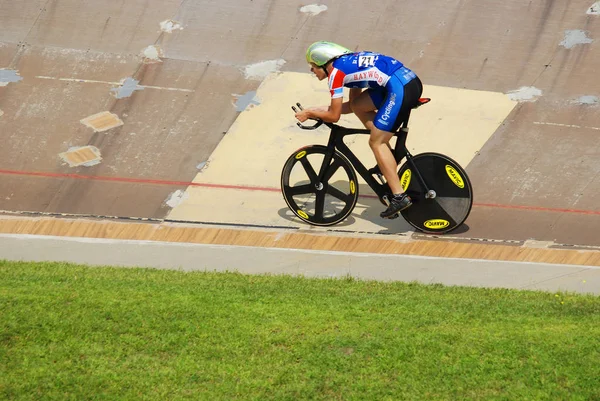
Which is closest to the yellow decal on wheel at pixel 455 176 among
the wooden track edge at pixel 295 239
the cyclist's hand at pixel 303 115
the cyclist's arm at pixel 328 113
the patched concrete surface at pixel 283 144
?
the wooden track edge at pixel 295 239

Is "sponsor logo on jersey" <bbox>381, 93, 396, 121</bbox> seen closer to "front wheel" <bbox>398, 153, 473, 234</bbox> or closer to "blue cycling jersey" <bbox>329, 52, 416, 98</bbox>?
"blue cycling jersey" <bbox>329, 52, 416, 98</bbox>

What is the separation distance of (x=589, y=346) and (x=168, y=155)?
17.0 feet

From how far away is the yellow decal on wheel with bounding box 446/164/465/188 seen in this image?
7434 mm

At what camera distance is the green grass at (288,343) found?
4.61 meters

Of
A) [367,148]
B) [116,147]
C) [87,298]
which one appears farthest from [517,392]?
[116,147]

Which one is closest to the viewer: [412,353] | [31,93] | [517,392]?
[517,392]

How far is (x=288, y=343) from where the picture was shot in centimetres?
502

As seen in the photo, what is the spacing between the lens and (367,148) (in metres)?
9.27

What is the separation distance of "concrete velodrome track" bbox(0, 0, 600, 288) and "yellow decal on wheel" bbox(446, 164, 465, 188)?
483mm

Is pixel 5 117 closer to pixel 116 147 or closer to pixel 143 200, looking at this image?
pixel 116 147

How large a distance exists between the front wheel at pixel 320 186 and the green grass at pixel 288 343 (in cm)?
175

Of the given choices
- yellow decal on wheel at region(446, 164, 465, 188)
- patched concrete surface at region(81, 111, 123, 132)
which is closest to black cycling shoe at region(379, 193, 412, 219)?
yellow decal on wheel at region(446, 164, 465, 188)

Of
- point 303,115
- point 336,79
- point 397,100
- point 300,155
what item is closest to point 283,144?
point 300,155

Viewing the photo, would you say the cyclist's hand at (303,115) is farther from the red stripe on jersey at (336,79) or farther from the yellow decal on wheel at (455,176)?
the yellow decal on wheel at (455,176)
